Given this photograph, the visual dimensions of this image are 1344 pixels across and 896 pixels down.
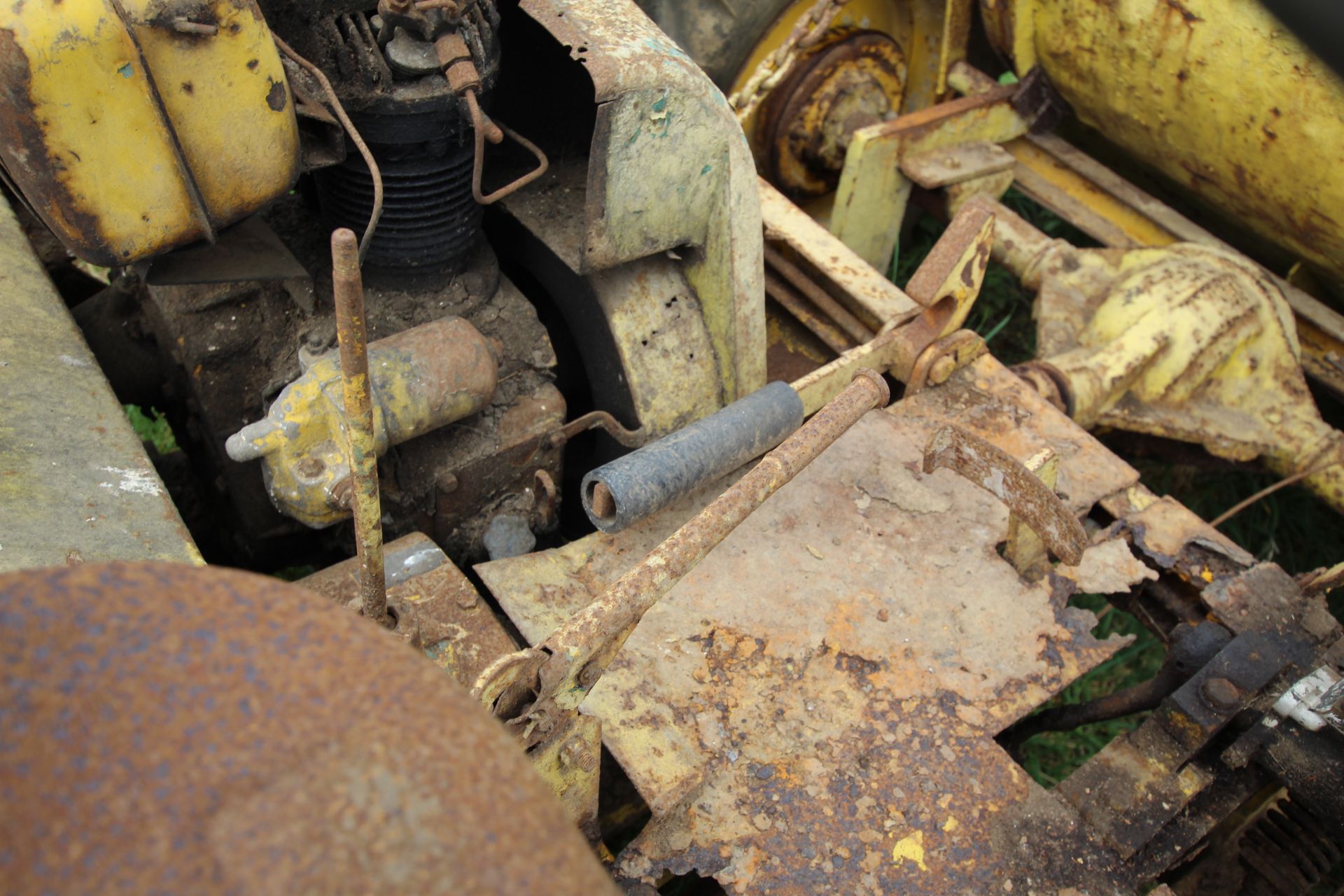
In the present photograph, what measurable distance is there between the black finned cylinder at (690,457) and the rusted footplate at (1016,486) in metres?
0.27

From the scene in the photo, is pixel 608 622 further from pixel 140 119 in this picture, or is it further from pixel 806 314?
pixel 806 314

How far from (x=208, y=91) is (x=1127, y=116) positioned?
7.60ft

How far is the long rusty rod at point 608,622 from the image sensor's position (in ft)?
3.58

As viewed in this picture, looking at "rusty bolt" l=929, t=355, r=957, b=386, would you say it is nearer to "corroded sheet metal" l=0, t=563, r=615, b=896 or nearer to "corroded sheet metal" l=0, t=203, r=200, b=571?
"corroded sheet metal" l=0, t=203, r=200, b=571

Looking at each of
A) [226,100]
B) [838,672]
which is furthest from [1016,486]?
[226,100]

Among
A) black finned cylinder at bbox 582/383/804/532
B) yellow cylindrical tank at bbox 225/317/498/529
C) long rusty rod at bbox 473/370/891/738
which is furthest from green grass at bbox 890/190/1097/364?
long rusty rod at bbox 473/370/891/738

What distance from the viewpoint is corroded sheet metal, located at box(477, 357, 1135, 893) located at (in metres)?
1.43

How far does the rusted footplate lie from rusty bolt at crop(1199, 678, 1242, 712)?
0.27m

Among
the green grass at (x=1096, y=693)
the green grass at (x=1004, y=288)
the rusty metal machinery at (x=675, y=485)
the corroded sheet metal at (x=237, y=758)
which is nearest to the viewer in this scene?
the corroded sheet metal at (x=237, y=758)

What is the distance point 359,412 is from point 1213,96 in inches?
88.7

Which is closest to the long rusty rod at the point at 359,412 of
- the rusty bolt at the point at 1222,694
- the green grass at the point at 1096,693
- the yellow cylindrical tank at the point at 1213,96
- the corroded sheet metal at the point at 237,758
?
the corroded sheet metal at the point at 237,758

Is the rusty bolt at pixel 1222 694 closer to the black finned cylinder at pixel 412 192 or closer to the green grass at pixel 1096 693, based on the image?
the green grass at pixel 1096 693

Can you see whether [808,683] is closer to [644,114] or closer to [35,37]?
[644,114]

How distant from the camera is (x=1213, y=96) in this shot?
2449 millimetres
